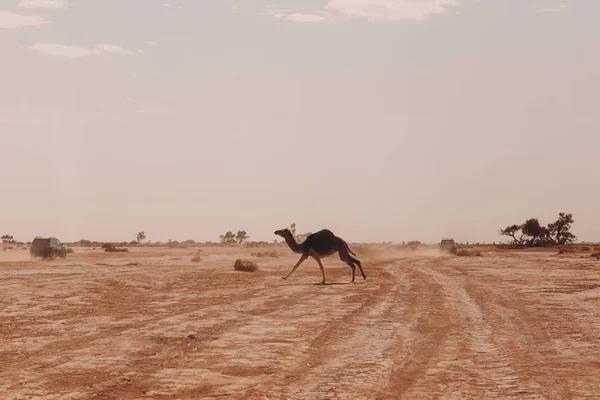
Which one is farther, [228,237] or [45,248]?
[228,237]

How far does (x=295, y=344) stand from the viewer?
11.9 meters

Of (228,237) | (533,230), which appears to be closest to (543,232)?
(533,230)

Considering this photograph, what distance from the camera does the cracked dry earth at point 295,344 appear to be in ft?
28.4

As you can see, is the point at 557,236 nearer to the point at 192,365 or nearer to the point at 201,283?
the point at 201,283

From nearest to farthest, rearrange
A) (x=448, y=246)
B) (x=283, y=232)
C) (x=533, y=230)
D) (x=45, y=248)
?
(x=283, y=232) → (x=45, y=248) → (x=448, y=246) → (x=533, y=230)

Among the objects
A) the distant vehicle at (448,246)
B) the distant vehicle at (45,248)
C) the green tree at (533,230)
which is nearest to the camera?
the distant vehicle at (45,248)

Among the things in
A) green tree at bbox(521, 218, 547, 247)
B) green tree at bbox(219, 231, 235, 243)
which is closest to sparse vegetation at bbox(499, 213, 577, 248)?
green tree at bbox(521, 218, 547, 247)

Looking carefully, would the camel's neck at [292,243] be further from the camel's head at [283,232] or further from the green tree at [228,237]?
the green tree at [228,237]

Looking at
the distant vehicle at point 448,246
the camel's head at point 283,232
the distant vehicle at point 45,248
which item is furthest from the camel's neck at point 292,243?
the distant vehicle at point 448,246

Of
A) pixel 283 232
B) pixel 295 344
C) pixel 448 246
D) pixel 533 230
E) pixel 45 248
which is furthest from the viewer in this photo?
pixel 533 230

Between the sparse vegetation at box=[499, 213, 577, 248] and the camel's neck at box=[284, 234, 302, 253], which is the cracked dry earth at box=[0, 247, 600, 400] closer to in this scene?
the camel's neck at box=[284, 234, 302, 253]

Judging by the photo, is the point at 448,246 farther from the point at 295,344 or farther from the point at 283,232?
the point at 295,344

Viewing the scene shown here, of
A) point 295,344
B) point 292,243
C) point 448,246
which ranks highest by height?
point 292,243

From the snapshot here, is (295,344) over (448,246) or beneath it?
beneath
